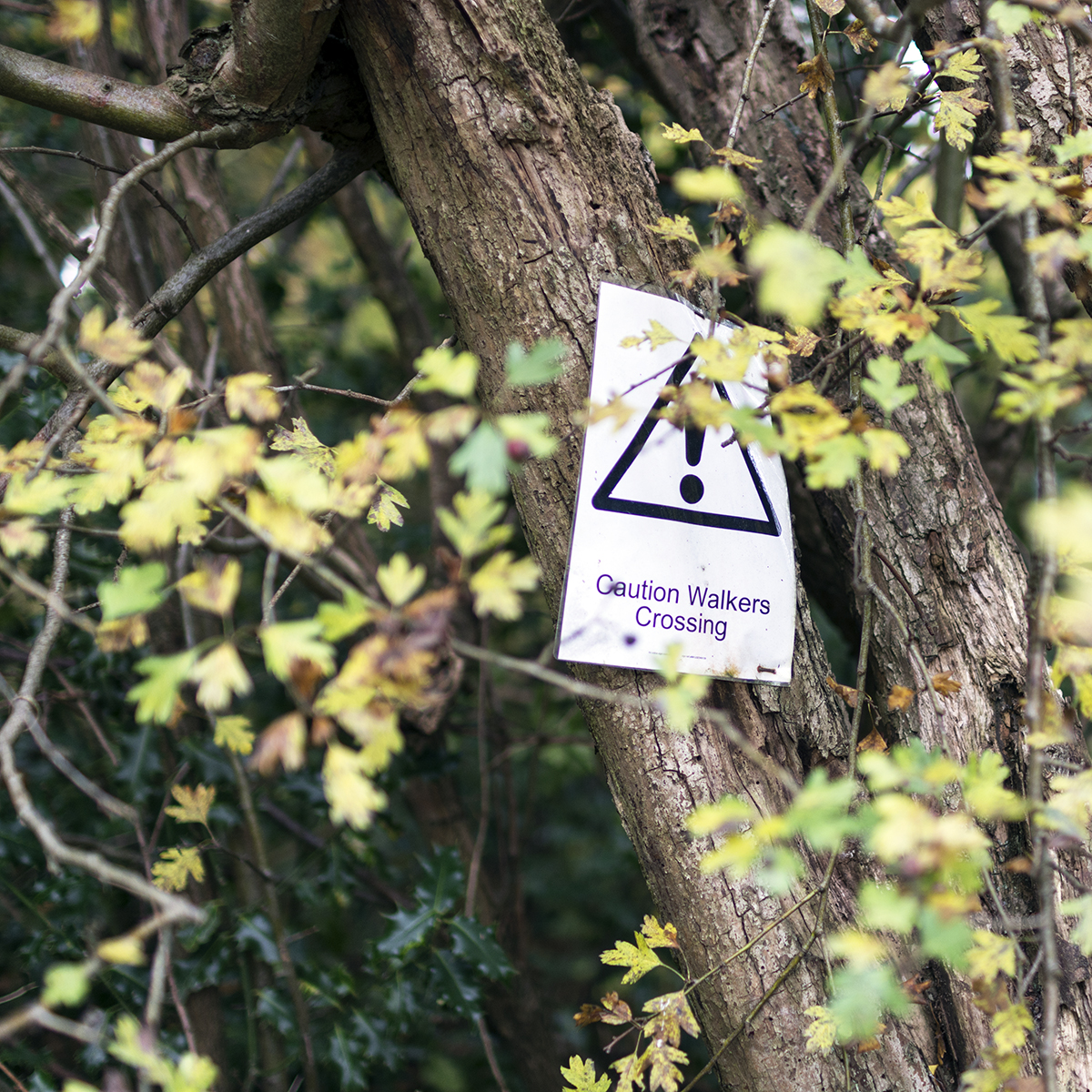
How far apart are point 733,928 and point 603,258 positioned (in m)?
1.11

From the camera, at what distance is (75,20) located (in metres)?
1.45

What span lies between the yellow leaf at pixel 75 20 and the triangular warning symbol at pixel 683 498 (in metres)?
1.20

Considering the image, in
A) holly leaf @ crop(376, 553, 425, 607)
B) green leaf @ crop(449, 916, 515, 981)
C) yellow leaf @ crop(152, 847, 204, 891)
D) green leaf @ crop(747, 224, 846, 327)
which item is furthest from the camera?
green leaf @ crop(449, 916, 515, 981)

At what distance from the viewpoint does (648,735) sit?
50.1 inches

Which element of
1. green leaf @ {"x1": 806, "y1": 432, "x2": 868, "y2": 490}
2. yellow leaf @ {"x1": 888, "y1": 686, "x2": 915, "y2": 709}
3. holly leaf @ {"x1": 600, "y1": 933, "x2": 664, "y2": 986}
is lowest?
holly leaf @ {"x1": 600, "y1": 933, "x2": 664, "y2": 986}

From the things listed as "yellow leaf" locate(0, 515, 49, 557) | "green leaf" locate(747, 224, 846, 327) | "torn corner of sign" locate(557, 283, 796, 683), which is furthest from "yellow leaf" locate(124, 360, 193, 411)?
"green leaf" locate(747, 224, 846, 327)

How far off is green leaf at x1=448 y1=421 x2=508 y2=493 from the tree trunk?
0.52 meters

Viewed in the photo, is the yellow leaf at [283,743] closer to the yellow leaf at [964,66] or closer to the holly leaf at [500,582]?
the holly leaf at [500,582]

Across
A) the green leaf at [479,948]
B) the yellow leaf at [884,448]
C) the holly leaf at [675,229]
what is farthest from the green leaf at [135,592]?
the green leaf at [479,948]

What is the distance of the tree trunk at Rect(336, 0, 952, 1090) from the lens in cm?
124

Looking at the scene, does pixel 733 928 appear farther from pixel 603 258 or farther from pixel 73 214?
pixel 73 214

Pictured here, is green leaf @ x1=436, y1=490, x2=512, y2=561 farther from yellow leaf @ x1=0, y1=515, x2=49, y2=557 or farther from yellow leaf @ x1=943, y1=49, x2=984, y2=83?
yellow leaf @ x1=943, y1=49, x2=984, y2=83

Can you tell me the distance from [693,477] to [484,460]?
2.09ft

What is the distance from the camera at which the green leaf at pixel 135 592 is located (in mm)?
823
